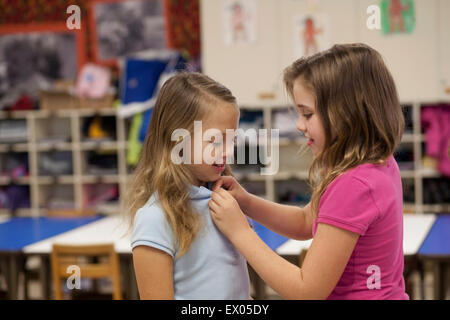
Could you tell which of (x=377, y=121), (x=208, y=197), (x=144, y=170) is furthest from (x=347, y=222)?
(x=144, y=170)

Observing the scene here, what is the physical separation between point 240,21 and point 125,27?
1407 millimetres

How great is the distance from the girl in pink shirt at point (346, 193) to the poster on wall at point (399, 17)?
368 cm

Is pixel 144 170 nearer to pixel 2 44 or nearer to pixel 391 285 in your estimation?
pixel 391 285

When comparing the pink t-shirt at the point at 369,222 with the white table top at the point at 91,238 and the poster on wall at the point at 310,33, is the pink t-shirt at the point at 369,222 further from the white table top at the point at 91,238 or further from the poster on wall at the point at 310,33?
the poster on wall at the point at 310,33

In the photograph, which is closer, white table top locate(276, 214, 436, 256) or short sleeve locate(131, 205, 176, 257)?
short sleeve locate(131, 205, 176, 257)

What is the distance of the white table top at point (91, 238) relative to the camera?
320 cm

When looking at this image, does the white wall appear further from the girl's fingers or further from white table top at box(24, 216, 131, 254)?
the girl's fingers

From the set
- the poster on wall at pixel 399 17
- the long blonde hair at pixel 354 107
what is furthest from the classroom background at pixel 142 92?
the long blonde hair at pixel 354 107

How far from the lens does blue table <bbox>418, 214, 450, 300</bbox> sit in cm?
279

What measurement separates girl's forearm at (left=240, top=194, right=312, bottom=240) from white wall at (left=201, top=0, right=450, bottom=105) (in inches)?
131

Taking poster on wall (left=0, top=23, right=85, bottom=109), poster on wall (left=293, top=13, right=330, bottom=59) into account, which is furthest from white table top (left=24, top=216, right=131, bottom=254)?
poster on wall (left=0, top=23, right=85, bottom=109)

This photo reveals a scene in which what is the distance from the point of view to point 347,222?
1.16 meters

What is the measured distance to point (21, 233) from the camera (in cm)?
372
